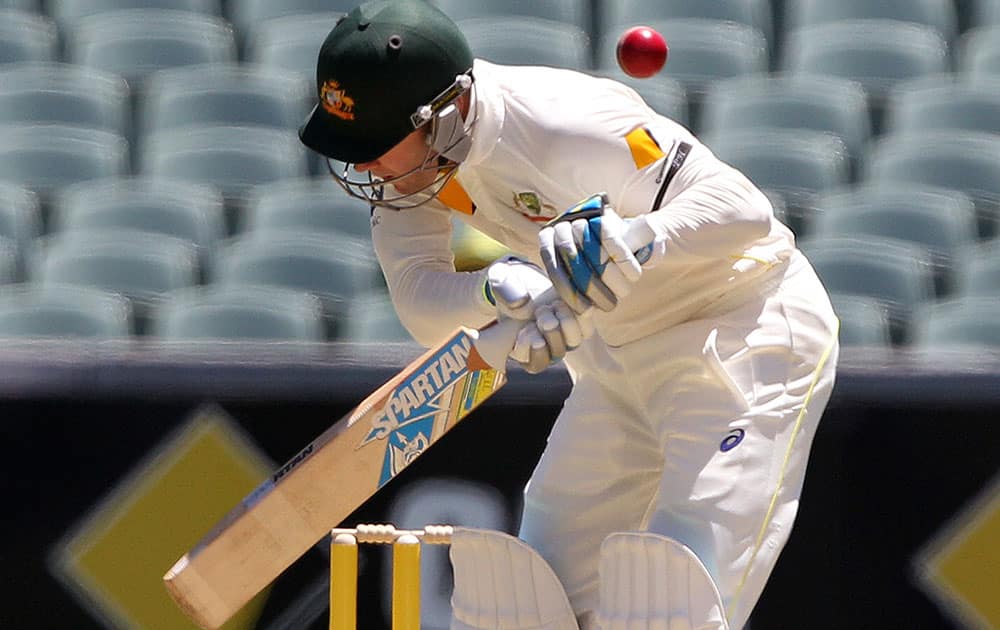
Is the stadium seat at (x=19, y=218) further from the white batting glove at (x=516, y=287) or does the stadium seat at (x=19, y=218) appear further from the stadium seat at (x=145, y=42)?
the white batting glove at (x=516, y=287)

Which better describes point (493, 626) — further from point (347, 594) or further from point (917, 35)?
point (917, 35)

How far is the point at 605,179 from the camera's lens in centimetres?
275

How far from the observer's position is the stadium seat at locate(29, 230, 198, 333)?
4.92 meters

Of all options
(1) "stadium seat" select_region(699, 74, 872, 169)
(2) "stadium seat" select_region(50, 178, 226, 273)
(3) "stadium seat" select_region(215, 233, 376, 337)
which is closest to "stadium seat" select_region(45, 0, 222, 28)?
(2) "stadium seat" select_region(50, 178, 226, 273)

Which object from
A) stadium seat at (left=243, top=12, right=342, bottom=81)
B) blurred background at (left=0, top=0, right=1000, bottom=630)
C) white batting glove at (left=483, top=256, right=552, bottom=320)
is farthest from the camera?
stadium seat at (left=243, top=12, right=342, bottom=81)

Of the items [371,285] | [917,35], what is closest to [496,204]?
[371,285]

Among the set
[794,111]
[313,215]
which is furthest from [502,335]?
[794,111]

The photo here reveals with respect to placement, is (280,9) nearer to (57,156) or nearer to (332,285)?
(57,156)

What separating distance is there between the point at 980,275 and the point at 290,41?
7.80ft

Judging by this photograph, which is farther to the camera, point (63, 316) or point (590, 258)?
point (63, 316)

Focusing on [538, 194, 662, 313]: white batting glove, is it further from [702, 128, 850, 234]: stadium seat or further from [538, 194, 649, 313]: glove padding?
[702, 128, 850, 234]: stadium seat

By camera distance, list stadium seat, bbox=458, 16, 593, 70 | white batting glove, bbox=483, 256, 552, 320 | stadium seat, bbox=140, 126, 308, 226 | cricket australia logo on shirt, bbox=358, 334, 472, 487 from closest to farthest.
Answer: white batting glove, bbox=483, 256, 552, 320 → cricket australia logo on shirt, bbox=358, 334, 472, 487 → stadium seat, bbox=140, 126, 308, 226 → stadium seat, bbox=458, 16, 593, 70

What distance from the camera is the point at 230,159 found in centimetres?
540

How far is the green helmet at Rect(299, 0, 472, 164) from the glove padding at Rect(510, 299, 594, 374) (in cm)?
38
